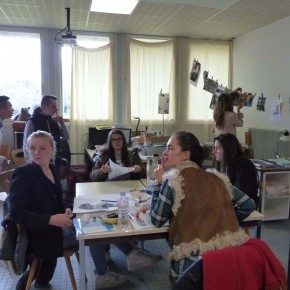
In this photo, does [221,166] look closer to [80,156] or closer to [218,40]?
[80,156]

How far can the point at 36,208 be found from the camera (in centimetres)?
186

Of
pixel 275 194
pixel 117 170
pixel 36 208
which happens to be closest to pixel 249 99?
pixel 275 194

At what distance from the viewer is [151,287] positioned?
7.49 feet

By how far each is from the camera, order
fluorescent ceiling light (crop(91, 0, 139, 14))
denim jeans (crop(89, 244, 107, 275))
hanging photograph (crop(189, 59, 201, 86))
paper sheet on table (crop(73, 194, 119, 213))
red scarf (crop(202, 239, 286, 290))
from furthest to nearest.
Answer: hanging photograph (crop(189, 59, 201, 86)), fluorescent ceiling light (crop(91, 0, 139, 14)), denim jeans (crop(89, 244, 107, 275)), paper sheet on table (crop(73, 194, 119, 213)), red scarf (crop(202, 239, 286, 290))

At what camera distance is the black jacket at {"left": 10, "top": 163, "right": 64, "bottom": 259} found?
5.73ft

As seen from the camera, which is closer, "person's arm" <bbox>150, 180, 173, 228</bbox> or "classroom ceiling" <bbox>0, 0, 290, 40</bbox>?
"person's arm" <bbox>150, 180, 173, 228</bbox>

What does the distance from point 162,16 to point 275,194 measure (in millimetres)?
2933

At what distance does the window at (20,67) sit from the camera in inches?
204

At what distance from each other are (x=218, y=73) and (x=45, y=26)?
3.24 metres

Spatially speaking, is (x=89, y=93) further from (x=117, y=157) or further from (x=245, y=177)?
(x=245, y=177)

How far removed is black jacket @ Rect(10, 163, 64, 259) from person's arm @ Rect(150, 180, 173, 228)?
0.63 m

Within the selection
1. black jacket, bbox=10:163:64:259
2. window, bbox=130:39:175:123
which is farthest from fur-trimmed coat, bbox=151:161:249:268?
window, bbox=130:39:175:123

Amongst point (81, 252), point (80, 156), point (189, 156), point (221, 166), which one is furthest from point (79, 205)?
A: point (80, 156)

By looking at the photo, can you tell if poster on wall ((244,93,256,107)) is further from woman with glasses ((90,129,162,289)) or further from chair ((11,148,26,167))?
chair ((11,148,26,167))
